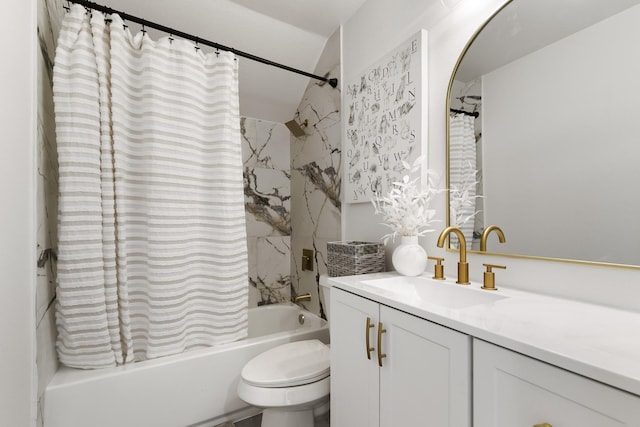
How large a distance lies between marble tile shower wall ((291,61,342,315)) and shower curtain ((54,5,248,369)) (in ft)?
2.31

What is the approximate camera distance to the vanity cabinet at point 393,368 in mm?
645

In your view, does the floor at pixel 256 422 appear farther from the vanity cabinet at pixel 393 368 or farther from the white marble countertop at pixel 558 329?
the white marble countertop at pixel 558 329

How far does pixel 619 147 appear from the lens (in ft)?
→ 2.49

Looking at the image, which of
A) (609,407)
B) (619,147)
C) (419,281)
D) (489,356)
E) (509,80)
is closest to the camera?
(609,407)

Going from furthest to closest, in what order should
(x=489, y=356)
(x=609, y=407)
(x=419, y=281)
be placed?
(x=419, y=281), (x=489, y=356), (x=609, y=407)

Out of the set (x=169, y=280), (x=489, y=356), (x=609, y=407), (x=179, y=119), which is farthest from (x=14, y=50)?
(x=609, y=407)

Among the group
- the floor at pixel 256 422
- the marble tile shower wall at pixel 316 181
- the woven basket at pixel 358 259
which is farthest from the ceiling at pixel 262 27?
the floor at pixel 256 422

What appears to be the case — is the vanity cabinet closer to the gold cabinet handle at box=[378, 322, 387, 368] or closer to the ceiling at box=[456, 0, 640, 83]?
the gold cabinet handle at box=[378, 322, 387, 368]

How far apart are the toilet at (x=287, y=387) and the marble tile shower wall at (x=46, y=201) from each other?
78 cm

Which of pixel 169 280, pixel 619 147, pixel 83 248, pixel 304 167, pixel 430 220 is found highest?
pixel 304 167

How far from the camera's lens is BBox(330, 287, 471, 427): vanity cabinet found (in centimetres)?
64

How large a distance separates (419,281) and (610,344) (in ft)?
2.07

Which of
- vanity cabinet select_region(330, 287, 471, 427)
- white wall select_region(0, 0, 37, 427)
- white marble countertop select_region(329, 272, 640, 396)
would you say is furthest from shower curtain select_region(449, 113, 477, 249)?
white wall select_region(0, 0, 37, 427)

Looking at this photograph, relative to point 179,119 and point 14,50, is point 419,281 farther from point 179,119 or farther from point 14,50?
point 14,50
